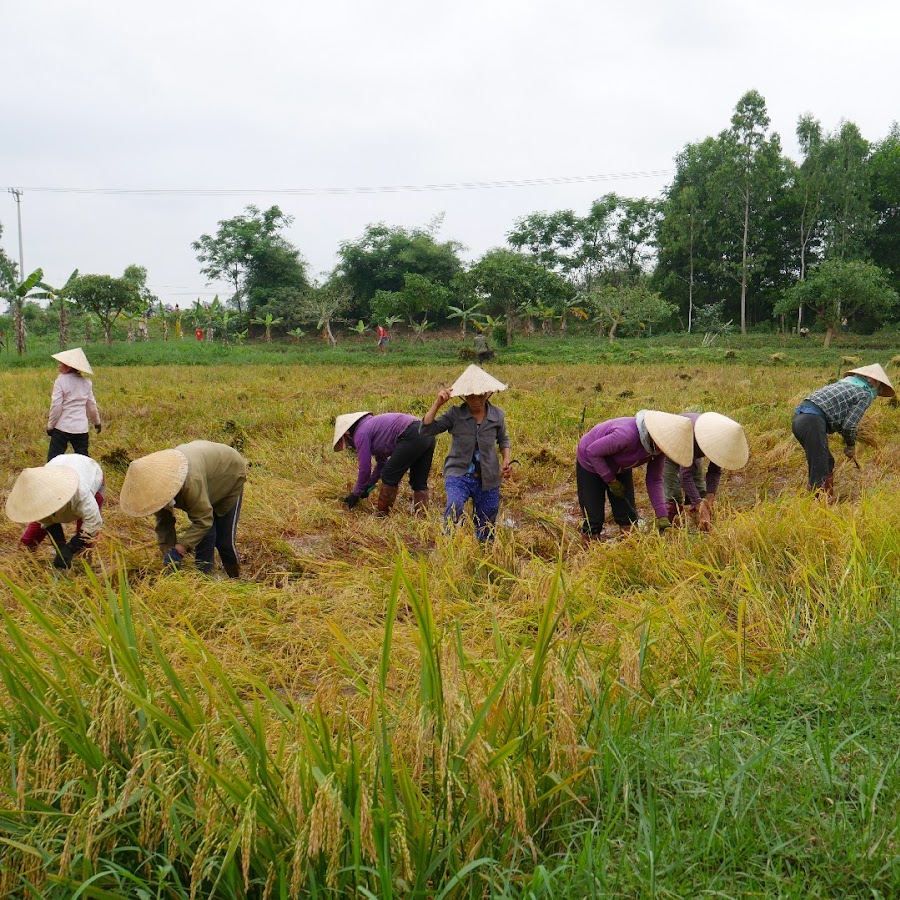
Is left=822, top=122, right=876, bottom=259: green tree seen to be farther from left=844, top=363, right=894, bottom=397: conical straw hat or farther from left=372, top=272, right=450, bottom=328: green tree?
left=844, top=363, right=894, bottom=397: conical straw hat

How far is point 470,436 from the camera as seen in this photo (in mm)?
4695

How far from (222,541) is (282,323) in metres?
32.9

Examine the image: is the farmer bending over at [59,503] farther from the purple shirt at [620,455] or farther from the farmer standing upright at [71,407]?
the purple shirt at [620,455]

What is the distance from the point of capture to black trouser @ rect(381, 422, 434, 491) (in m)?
5.22

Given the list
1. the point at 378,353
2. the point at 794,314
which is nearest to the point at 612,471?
the point at 378,353

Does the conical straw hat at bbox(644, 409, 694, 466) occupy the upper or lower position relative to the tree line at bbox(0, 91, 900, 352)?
lower

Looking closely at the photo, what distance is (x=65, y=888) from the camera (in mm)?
1558

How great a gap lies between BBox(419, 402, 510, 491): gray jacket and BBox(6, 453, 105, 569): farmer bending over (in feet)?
7.15

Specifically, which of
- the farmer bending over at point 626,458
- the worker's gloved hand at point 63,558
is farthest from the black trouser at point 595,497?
the worker's gloved hand at point 63,558

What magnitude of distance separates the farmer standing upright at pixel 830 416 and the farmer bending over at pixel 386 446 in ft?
9.76

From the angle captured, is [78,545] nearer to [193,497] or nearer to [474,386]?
[193,497]

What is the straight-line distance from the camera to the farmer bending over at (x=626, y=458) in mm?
4184

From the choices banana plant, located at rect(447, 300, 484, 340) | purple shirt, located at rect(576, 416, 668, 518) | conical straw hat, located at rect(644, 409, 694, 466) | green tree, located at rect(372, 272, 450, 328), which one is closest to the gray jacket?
purple shirt, located at rect(576, 416, 668, 518)

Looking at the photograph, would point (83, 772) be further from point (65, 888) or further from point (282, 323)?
point (282, 323)
